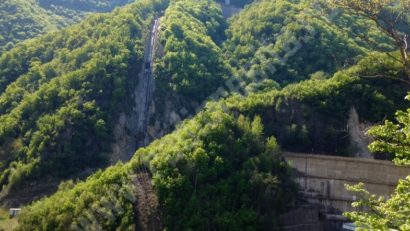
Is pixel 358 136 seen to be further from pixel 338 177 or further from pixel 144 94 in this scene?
pixel 144 94

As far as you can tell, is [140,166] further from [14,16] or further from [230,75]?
[14,16]

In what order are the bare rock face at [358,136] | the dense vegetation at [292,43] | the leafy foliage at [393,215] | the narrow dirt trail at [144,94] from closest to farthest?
1. the leafy foliage at [393,215]
2. the bare rock face at [358,136]
3. the dense vegetation at [292,43]
4. the narrow dirt trail at [144,94]

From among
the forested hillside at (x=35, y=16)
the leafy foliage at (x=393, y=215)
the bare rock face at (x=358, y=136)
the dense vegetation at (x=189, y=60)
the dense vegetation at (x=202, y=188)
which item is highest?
A: the forested hillside at (x=35, y=16)

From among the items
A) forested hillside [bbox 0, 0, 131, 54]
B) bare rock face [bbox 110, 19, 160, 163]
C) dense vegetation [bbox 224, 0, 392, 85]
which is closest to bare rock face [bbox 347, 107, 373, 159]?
dense vegetation [bbox 224, 0, 392, 85]

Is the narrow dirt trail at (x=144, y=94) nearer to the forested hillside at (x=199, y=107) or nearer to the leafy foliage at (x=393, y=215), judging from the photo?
the forested hillside at (x=199, y=107)

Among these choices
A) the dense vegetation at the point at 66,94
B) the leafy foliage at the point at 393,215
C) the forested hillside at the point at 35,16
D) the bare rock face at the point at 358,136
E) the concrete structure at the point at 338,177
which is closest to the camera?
the leafy foliage at the point at 393,215

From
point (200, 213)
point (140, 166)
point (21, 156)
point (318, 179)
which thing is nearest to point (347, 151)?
point (318, 179)

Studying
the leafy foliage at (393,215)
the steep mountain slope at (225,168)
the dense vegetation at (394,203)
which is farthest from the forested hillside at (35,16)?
the leafy foliage at (393,215)

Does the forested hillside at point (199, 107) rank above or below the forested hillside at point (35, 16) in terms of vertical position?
below
